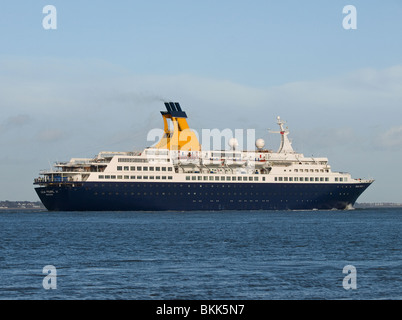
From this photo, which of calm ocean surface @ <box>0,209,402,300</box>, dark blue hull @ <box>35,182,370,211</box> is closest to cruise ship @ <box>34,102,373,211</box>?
dark blue hull @ <box>35,182,370,211</box>

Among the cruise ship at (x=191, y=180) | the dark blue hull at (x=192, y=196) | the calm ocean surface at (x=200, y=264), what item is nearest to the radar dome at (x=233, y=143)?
the cruise ship at (x=191, y=180)

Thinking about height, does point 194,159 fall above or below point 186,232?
above

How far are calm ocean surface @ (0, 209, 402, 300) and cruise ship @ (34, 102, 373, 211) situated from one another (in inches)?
1385

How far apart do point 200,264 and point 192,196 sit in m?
58.3

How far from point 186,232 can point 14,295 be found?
28450 mm

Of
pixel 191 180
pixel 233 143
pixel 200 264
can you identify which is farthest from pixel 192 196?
pixel 200 264

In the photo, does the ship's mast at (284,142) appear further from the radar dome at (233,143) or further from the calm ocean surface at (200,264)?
the calm ocean surface at (200,264)

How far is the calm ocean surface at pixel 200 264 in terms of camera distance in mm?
22328

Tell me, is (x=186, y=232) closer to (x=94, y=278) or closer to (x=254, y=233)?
(x=254, y=233)

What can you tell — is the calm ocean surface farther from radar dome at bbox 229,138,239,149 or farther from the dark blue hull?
radar dome at bbox 229,138,239,149

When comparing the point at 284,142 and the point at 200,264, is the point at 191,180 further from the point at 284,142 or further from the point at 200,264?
the point at 200,264

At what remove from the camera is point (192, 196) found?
289ft
